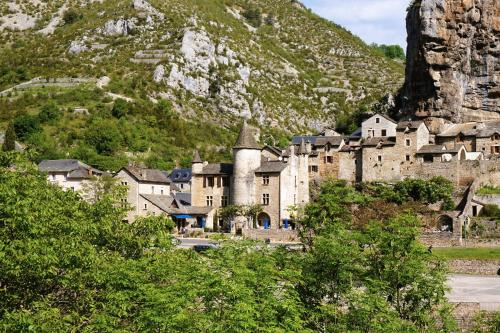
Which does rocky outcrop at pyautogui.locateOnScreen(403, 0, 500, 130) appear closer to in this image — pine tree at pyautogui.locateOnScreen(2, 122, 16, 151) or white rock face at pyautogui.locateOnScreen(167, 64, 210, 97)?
white rock face at pyautogui.locateOnScreen(167, 64, 210, 97)

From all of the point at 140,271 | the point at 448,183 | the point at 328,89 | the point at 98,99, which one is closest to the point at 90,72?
the point at 98,99

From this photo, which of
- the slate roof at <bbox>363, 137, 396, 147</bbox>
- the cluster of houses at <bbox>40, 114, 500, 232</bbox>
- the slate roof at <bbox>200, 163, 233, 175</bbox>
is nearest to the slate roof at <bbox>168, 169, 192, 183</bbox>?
the cluster of houses at <bbox>40, 114, 500, 232</bbox>

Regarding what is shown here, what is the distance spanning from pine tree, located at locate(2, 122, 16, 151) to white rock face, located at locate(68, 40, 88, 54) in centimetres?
4767

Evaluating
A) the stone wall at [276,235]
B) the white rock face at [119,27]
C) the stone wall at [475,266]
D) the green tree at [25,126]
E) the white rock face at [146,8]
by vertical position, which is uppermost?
the white rock face at [146,8]

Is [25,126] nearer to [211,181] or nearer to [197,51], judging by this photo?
[211,181]

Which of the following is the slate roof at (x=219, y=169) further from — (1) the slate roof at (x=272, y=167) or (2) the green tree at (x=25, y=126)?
(2) the green tree at (x=25, y=126)

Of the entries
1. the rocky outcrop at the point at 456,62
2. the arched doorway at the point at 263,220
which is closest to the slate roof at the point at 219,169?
the arched doorway at the point at 263,220

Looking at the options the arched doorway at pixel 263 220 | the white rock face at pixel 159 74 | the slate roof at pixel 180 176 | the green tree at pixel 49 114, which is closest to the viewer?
the arched doorway at pixel 263 220

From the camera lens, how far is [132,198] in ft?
254

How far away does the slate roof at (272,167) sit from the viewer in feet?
244

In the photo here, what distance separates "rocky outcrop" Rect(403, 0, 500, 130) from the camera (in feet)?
293

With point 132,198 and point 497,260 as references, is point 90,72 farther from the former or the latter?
point 497,260

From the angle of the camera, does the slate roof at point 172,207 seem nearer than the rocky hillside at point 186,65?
Yes

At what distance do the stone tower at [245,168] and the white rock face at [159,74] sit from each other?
2238 inches
